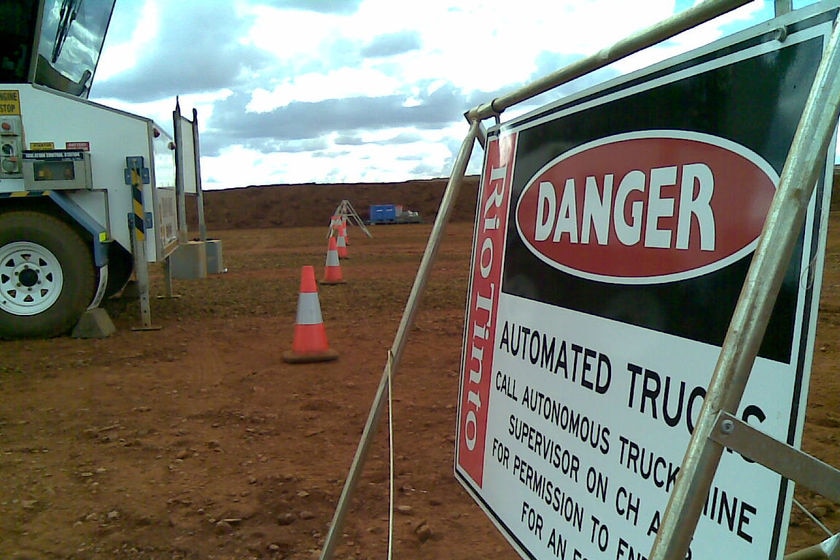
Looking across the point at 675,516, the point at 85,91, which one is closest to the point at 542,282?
the point at 675,516

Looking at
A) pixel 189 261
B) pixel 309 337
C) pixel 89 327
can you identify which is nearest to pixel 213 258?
pixel 189 261

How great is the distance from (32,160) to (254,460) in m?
4.53

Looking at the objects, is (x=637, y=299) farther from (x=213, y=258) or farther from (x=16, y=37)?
(x=213, y=258)

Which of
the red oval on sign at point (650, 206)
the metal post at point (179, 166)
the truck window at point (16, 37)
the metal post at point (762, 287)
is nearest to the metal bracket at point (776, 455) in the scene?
the metal post at point (762, 287)

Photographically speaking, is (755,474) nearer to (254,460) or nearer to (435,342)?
(254,460)

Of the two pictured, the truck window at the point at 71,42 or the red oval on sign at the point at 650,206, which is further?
the truck window at the point at 71,42

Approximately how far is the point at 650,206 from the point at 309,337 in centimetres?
496

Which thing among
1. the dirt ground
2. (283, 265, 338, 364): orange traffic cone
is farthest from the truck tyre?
(283, 265, 338, 364): orange traffic cone

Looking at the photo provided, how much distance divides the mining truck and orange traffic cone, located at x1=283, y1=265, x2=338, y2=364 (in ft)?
6.76

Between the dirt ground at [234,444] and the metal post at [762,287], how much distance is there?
7.03 feet

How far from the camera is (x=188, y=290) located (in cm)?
1107

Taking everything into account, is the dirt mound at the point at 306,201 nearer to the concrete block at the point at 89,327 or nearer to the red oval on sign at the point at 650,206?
the concrete block at the point at 89,327

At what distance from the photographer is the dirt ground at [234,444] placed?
3223 mm

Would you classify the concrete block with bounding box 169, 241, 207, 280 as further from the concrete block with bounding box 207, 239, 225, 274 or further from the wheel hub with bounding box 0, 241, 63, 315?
the wheel hub with bounding box 0, 241, 63, 315
